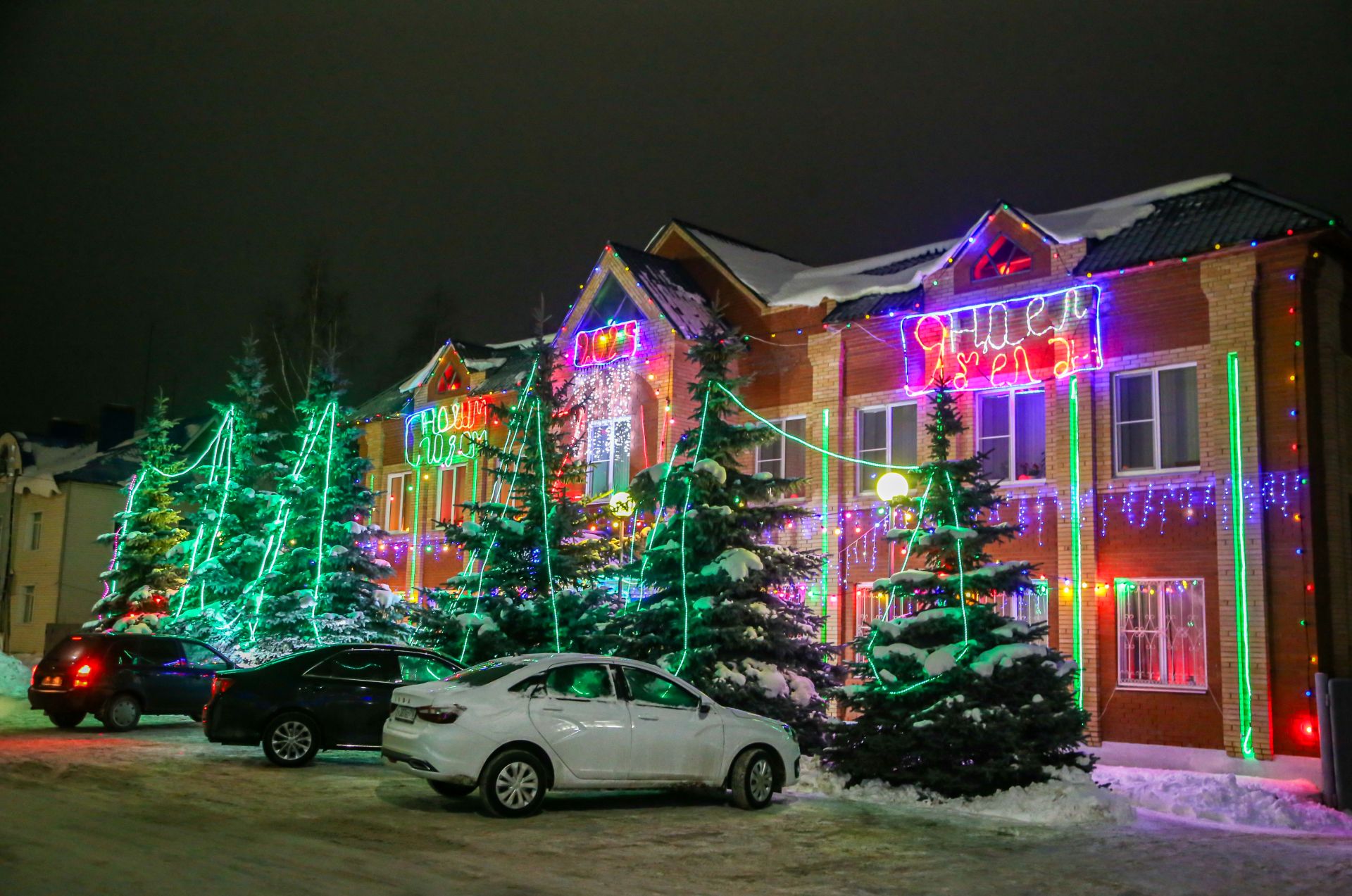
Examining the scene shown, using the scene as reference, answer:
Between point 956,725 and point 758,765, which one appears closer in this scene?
point 758,765

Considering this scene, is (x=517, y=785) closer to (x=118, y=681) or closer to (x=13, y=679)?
(x=118, y=681)

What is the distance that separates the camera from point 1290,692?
17.7m

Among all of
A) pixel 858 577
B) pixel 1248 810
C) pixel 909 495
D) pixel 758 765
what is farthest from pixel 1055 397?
pixel 758 765

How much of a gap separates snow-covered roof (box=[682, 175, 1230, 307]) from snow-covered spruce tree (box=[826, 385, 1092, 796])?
766 centimetres

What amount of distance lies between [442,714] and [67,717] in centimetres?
1136

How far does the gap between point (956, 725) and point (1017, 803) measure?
43.0 inches

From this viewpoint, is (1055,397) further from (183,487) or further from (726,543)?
(183,487)

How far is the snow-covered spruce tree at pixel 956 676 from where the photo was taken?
14.0m

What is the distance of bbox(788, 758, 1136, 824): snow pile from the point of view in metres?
13.0

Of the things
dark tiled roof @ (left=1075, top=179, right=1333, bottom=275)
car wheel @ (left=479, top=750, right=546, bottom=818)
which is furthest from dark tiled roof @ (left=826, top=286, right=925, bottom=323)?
car wheel @ (left=479, top=750, right=546, bottom=818)

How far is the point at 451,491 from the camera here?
107ft

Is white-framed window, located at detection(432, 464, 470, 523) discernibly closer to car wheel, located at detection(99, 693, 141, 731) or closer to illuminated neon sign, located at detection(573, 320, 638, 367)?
illuminated neon sign, located at detection(573, 320, 638, 367)

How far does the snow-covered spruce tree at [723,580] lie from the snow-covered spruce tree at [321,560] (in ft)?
29.0

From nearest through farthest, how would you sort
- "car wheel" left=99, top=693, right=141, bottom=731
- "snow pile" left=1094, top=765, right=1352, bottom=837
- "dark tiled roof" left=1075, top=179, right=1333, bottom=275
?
"snow pile" left=1094, top=765, right=1352, bottom=837, "dark tiled roof" left=1075, top=179, right=1333, bottom=275, "car wheel" left=99, top=693, right=141, bottom=731
